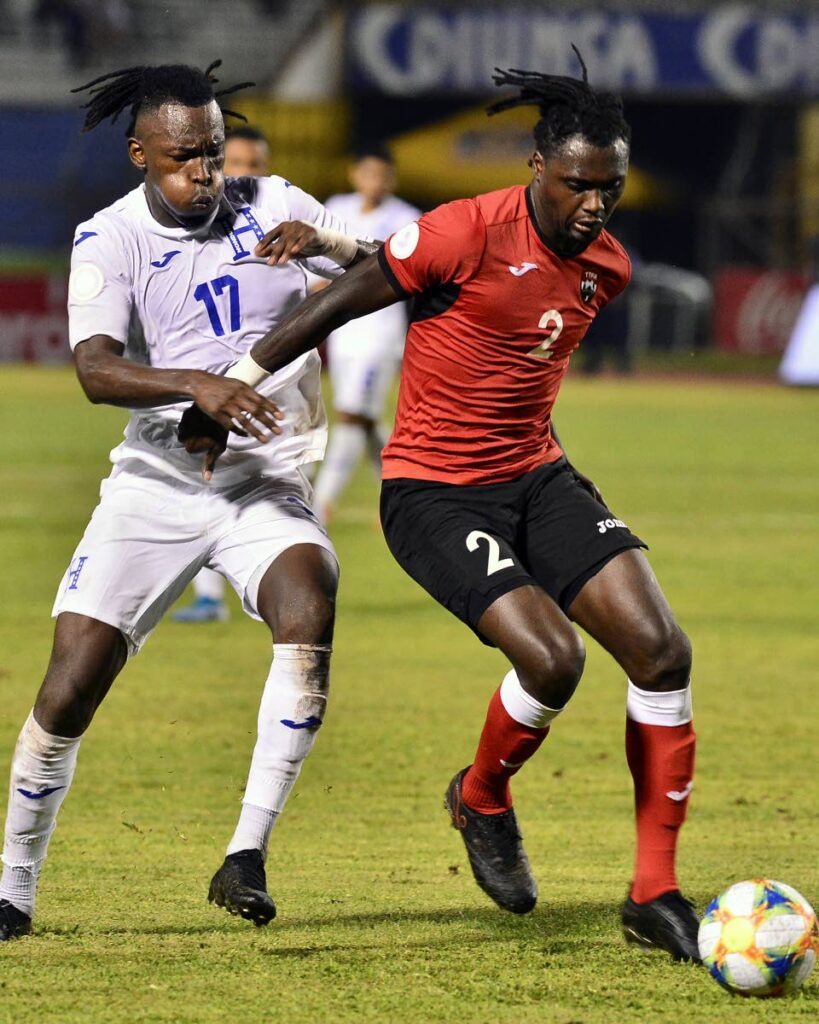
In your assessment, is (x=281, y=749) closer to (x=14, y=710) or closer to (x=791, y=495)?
(x=14, y=710)

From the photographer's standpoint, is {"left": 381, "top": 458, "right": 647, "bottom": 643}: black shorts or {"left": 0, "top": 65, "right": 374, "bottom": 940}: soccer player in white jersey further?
{"left": 381, "top": 458, "right": 647, "bottom": 643}: black shorts

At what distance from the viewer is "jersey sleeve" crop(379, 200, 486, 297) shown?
515 cm

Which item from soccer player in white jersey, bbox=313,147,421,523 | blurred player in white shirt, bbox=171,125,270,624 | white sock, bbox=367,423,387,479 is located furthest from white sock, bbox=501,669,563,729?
white sock, bbox=367,423,387,479

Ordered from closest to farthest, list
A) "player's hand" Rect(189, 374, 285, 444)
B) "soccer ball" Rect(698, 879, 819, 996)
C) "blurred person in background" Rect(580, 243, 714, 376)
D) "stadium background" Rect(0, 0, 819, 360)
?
"soccer ball" Rect(698, 879, 819, 996)
"player's hand" Rect(189, 374, 285, 444)
"blurred person in background" Rect(580, 243, 714, 376)
"stadium background" Rect(0, 0, 819, 360)

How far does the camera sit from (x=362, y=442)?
13.0 m

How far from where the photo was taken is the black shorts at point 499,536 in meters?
5.24

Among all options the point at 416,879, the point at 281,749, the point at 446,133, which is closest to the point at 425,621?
the point at 416,879

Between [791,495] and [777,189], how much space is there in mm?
22156

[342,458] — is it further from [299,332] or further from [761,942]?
[761,942]

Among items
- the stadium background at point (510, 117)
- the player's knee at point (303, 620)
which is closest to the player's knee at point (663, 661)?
the player's knee at point (303, 620)

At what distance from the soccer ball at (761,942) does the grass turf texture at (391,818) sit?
0.06m

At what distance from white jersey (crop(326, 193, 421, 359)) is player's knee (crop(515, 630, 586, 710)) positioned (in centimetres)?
813

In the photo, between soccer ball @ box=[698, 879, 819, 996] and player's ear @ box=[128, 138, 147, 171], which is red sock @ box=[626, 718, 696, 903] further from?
player's ear @ box=[128, 138, 147, 171]

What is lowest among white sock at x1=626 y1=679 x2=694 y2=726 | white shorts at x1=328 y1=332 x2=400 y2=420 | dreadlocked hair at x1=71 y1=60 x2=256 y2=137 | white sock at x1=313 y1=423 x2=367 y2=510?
white sock at x1=313 y1=423 x2=367 y2=510
